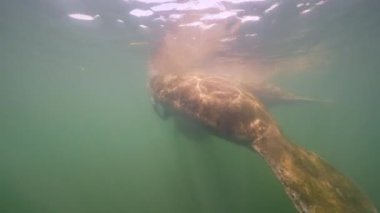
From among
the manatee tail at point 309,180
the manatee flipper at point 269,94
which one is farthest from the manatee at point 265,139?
the manatee flipper at point 269,94

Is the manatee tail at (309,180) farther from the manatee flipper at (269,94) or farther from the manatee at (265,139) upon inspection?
the manatee flipper at (269,94)

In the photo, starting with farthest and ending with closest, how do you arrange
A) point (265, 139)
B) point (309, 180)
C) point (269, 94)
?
point (269, 94) < point (265, 139) < point (309, 180)

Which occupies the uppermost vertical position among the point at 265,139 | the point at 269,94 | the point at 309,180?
the point at 269,94

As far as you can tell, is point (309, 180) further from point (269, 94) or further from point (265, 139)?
point (269, 94)

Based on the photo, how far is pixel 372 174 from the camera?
2528 centimetres

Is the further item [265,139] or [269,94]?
[269,94]

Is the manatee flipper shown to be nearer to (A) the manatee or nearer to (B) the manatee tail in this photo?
(A) the manatee

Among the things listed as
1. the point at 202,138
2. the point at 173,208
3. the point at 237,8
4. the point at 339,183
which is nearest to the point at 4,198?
the point at 173,208

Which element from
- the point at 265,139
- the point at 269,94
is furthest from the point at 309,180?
the point at 269,94

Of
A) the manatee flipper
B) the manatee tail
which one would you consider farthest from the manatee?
the manatee flipper

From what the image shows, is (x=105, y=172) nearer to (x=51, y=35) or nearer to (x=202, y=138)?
(x=51, y=35)

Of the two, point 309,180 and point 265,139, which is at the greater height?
point 265,139

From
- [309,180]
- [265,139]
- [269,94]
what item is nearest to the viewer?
[309,180]

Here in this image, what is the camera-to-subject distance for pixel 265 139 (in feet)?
22.1
